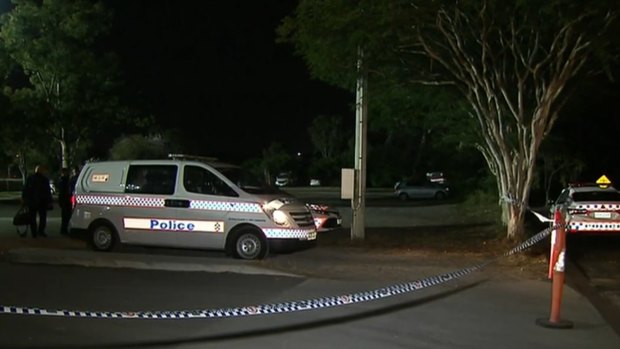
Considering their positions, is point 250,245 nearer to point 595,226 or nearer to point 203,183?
point 203,183

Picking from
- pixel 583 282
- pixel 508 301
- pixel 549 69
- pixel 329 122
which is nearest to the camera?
pixel 508 301

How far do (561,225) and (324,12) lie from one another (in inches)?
309

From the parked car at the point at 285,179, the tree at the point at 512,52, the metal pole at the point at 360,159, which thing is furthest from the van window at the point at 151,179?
the parked car at the point at 285,179

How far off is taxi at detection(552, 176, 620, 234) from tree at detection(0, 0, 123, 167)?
2181cm

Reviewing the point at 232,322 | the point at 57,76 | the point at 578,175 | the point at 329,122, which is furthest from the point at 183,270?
the point at 329,122

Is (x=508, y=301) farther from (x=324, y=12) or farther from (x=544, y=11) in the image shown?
(x=324, y=12)

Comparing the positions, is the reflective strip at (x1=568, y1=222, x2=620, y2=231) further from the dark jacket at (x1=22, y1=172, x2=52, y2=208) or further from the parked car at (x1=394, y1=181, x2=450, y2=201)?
the parked car at (x1=394, y1=181, x2=450, y2=201)

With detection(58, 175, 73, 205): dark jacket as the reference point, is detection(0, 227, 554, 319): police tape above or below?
below

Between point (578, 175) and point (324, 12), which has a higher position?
point (324, 12)

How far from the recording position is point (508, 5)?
47.4ft

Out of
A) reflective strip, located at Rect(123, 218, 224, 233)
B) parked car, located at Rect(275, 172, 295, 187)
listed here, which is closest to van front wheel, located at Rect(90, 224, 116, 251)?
reflective strip, located at Rect(123, 218, 224, 233)

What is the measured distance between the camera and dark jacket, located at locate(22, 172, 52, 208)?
15562 millimetres

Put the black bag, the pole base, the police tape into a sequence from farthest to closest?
the black bag, the pole base, the police tape

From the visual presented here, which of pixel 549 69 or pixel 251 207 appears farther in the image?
pixel 549 69
